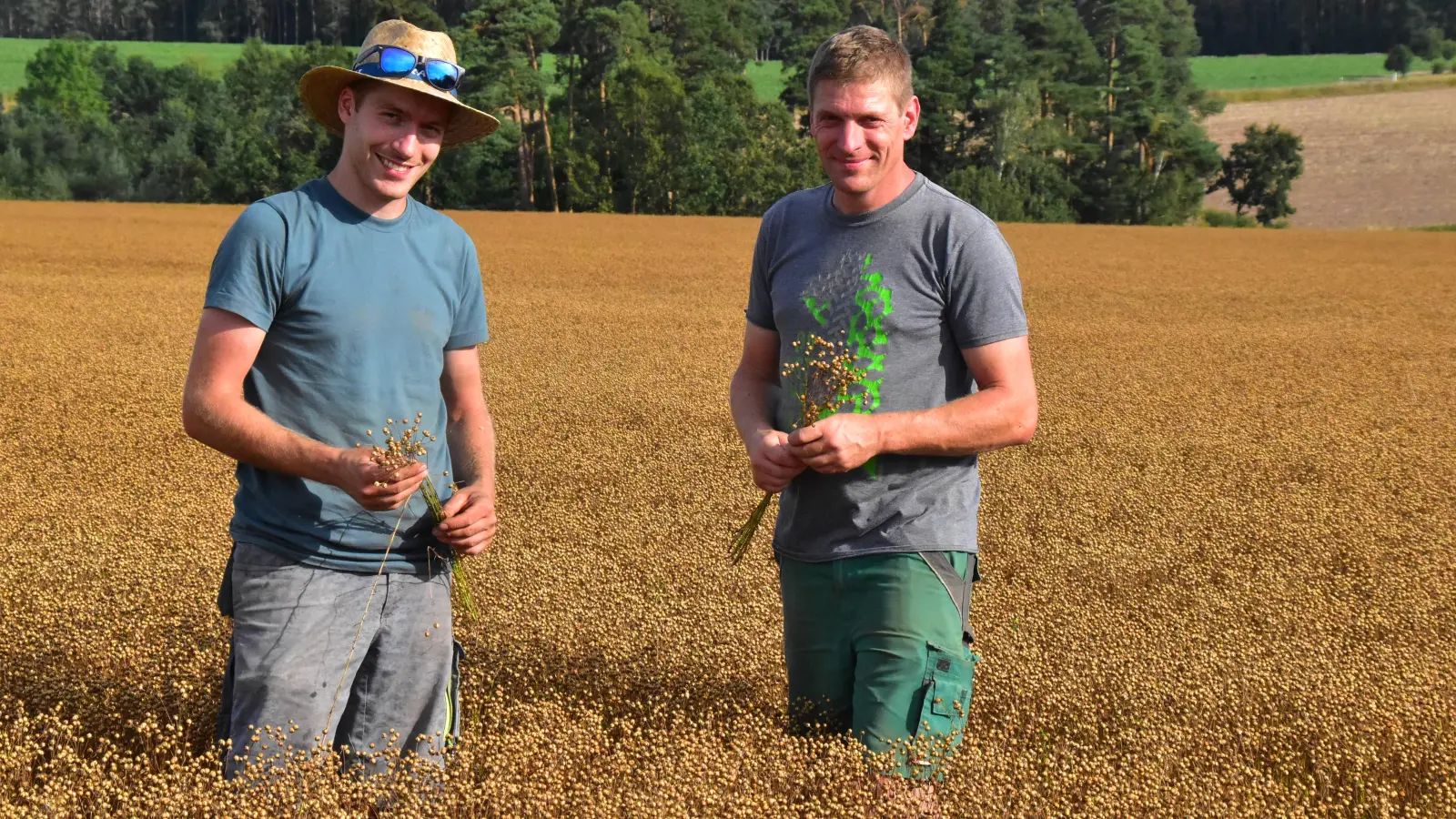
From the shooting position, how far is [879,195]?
119 inches

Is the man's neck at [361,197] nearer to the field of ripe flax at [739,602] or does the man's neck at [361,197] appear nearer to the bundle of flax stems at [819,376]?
the bundle of flax stems at [819,376]

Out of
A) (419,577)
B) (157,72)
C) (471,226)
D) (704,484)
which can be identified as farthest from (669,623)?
(157,72)

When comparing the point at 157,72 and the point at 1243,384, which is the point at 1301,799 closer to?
the point at 1243,384

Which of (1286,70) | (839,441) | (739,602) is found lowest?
(739,602)

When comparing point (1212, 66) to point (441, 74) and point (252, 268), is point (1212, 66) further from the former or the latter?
point (252, 268)

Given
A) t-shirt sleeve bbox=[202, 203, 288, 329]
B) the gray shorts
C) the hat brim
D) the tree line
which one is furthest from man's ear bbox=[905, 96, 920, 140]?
the tree line

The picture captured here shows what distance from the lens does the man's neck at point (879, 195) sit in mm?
3016

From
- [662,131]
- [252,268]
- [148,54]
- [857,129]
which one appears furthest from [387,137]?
[148,54]

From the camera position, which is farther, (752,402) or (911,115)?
(752,402)

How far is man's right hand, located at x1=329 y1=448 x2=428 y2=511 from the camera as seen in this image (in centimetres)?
279

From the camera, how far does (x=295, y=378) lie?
296cm

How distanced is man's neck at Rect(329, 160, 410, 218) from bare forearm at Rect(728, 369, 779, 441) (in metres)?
0.85

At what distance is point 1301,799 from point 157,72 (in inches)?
3229

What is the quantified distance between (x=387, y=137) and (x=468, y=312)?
1.57 ft
